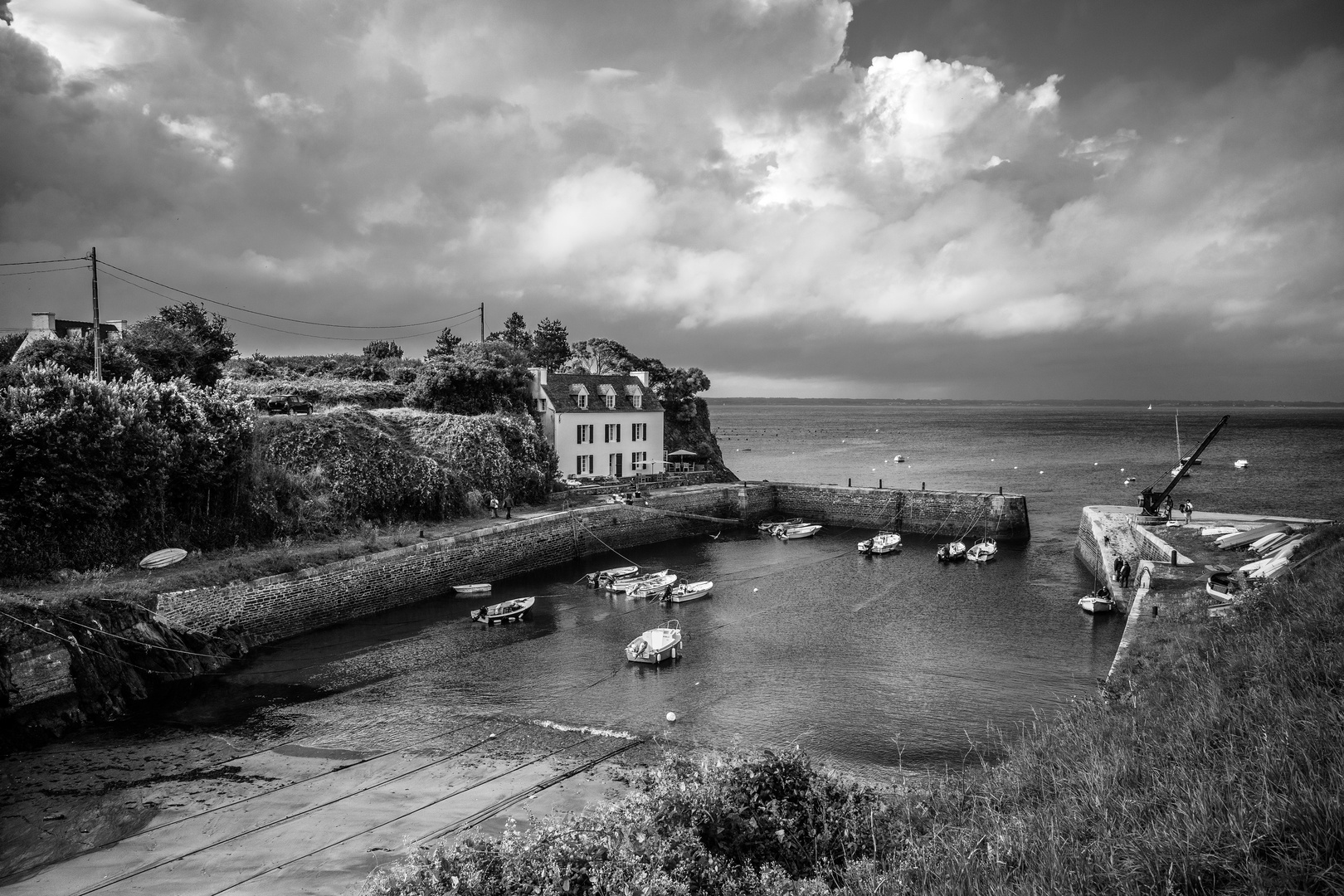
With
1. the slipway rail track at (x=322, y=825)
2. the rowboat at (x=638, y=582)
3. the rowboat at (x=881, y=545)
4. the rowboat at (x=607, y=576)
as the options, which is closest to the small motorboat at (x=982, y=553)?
the rowboat at (x=881, y=545)

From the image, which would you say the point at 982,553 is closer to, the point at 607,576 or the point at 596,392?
the point at 607,576

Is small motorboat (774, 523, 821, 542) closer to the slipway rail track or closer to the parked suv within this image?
the parked suv

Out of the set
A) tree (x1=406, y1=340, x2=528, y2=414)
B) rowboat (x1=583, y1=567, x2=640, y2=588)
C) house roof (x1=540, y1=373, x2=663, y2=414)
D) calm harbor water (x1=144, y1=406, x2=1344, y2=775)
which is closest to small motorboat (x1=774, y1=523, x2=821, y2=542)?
calm harbor water (x1=144, y1=406, x2=1344, y2=775)

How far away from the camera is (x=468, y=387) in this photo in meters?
61.5

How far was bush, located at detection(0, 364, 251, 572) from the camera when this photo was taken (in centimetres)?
2964

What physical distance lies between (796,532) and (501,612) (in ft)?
96.7

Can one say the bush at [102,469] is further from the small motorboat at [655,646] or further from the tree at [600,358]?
the tree at [600,358]

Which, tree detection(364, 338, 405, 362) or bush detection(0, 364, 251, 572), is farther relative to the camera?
tree detection(364, 338, 405, 362)

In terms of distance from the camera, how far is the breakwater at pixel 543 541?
32312mm

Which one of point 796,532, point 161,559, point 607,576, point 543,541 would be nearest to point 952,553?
point 796,532

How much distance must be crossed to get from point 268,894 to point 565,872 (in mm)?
9441

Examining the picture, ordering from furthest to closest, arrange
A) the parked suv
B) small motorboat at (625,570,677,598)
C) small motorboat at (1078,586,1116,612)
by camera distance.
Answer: the parked suv < small motorboat at (625,570,677,598) < small motorboat at (1078,586,1116,612)

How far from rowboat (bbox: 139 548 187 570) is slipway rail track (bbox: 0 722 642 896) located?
14.6 m

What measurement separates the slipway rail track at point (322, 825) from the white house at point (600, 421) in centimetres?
4226
